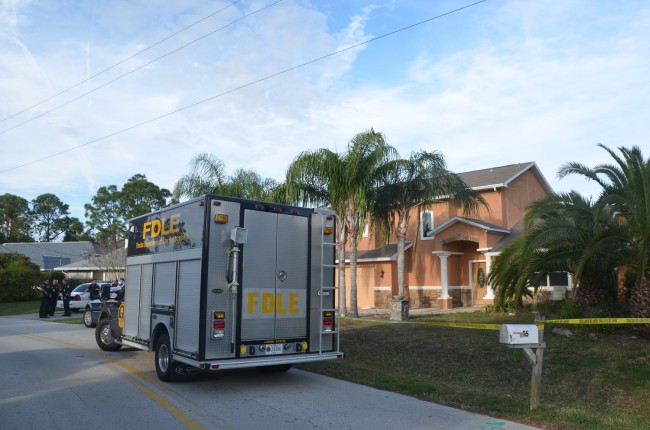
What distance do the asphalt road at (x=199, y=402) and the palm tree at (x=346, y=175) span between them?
355 inches

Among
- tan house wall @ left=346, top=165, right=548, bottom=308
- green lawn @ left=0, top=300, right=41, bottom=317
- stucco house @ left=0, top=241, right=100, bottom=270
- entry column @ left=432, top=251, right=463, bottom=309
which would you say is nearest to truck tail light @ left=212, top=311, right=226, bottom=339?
tan house wall @ left=346, top=165, right=548, bottom=308

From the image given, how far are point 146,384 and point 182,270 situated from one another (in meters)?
2.00

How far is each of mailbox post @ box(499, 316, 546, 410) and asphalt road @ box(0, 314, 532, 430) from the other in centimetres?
81

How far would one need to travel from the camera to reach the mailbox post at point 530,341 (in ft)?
23.8

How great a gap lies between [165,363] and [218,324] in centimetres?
177

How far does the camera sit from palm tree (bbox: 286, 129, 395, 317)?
62.0ft

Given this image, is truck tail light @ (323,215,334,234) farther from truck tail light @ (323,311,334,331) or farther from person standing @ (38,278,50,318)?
person standing @ (38,278,50,318)

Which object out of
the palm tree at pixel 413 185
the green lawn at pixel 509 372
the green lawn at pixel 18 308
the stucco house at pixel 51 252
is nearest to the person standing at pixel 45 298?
the green lawn at pixel 18 308

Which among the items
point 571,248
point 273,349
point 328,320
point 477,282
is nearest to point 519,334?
point 328,320

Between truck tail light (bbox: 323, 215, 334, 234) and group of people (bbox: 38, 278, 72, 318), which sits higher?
truck tail light (bbox: 323, 215, 334, 234)

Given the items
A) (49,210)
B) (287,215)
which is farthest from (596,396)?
(49,210)

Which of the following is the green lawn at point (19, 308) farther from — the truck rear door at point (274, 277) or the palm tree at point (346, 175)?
the truck rear door at point (274, 277)

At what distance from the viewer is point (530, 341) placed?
24.1ft

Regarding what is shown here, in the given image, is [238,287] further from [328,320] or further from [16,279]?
[16,279]
